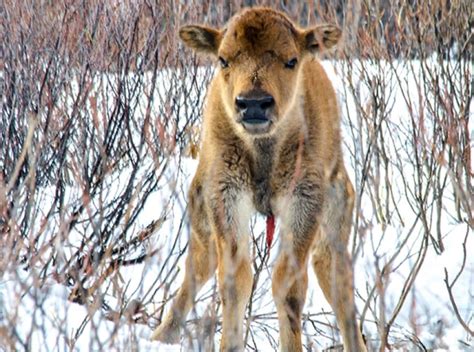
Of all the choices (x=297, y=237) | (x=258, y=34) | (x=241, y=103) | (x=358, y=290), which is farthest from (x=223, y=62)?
(x=358, y=290)

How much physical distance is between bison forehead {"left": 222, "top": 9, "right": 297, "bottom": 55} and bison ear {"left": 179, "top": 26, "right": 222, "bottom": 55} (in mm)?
270

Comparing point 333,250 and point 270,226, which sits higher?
point 270,226

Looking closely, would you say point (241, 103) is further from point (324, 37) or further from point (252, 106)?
point (324, 37)

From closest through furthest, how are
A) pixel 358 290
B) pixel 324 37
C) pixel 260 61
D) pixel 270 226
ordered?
pixel 260 61 → pixel 270 226 → pixel 324 37 → pixel 358 290

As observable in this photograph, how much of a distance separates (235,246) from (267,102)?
0.89 m

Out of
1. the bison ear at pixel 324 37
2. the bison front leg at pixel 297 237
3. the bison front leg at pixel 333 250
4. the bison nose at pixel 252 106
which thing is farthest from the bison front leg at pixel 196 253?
the bison ear at pixel 324 37

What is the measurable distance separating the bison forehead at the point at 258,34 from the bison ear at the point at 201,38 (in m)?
0.27

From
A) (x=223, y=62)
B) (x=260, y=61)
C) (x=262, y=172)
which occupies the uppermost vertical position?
(x=223, y=62)

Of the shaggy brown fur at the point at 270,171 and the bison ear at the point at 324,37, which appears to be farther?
the bison ear at the point at 324,37

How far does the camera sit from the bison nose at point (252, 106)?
527cm

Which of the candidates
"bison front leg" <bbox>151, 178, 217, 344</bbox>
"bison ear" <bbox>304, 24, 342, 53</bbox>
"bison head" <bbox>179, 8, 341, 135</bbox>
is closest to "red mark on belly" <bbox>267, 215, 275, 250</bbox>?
"bison front leg" <bbox>151, 178, 217, 344</bbox>

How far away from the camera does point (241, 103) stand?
5.27m

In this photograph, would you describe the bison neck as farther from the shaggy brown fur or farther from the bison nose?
the bison nose

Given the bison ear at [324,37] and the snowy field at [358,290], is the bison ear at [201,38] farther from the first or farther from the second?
the snowy field at [358,290]
